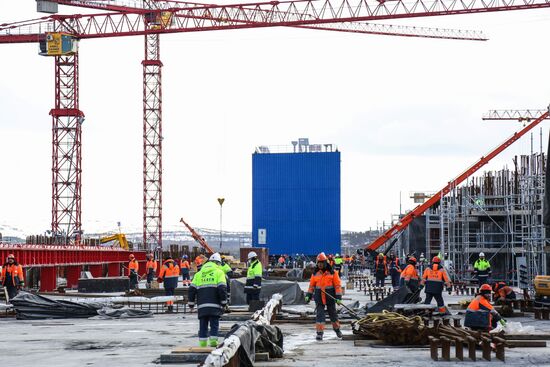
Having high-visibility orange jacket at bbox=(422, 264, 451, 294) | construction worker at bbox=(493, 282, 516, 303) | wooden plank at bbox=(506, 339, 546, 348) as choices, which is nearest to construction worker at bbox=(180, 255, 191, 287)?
construction worker at bbox=(493, 282, 516, 303)

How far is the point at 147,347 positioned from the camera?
18.1 meters

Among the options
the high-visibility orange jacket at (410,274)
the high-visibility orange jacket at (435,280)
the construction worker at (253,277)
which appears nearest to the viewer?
the high-visibility orange jacket at (435,280)

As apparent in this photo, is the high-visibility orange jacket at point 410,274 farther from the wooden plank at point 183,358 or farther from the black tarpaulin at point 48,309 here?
the wooden plank at point 183,358

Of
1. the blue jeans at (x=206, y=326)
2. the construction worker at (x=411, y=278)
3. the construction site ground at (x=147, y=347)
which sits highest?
the construction worker at (x=411, y=278)

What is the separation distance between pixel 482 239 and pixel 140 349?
34.7 meters

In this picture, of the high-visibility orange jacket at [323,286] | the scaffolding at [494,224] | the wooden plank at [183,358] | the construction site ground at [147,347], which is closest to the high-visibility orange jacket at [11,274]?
the construction site ground at [147,347]

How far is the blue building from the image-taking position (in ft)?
268

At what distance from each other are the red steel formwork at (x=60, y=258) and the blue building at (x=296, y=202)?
19274 mm

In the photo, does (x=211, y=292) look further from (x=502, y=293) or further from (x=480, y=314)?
(x=502, y=293)

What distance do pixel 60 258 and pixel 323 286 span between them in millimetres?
30130

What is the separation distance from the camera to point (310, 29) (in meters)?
90.1

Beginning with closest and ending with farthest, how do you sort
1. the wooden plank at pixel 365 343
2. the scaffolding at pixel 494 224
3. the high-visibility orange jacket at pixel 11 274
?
the wooden plank at pixel 365 343 → the high-visibility orange jacket at pixel 11 274 → the scaffolding at pixel 494 224

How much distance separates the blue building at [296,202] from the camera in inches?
3219

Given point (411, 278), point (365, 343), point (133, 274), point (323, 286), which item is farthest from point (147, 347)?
point (133, 274)
